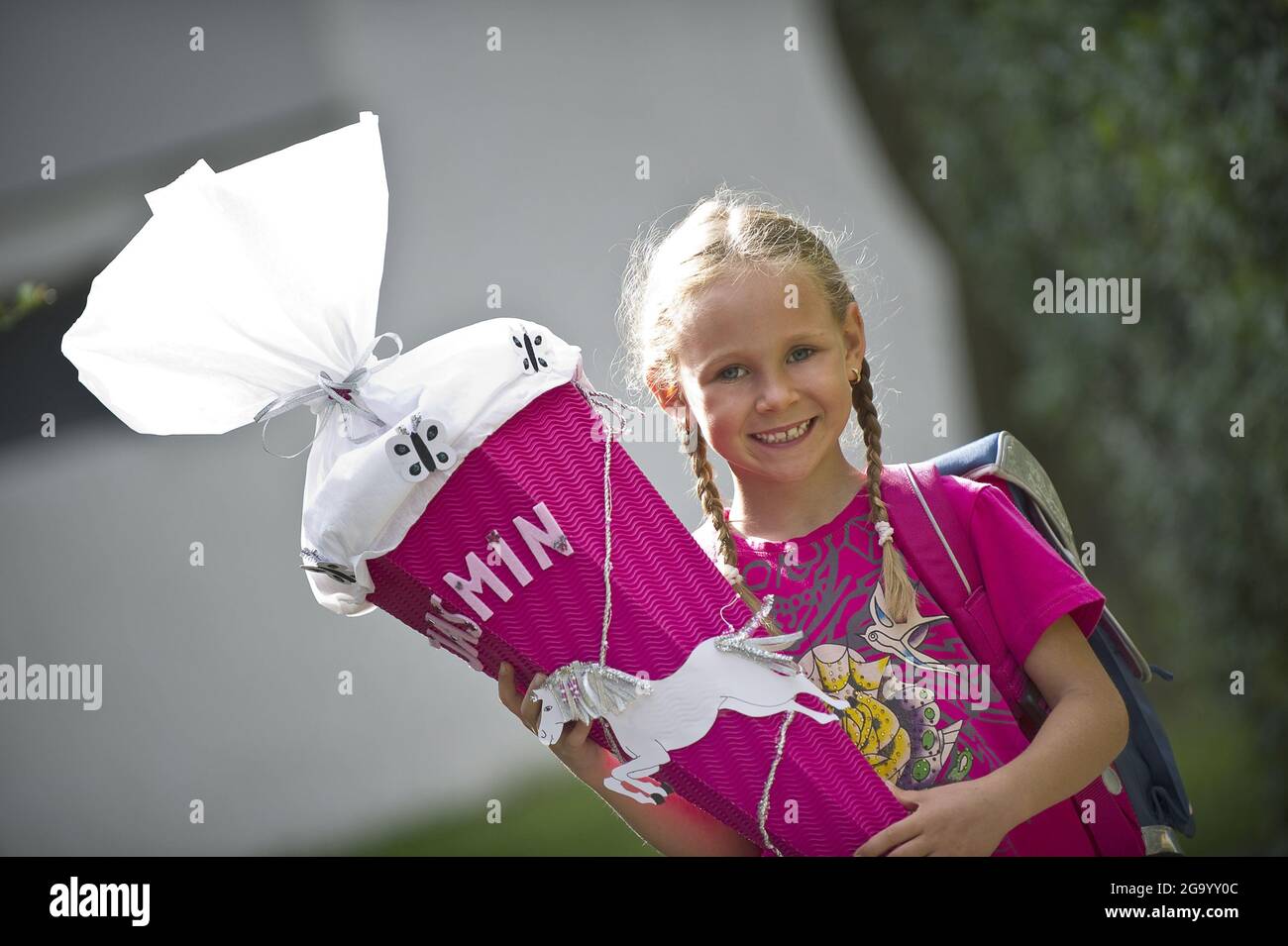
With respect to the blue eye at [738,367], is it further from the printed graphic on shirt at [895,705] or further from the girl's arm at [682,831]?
the girl's arm at [682,831]

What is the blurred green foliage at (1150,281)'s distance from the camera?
3.71 m

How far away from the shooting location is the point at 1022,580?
1545mm

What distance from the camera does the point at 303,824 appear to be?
3.93 m

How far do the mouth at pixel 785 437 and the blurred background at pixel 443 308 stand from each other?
1.39 metres

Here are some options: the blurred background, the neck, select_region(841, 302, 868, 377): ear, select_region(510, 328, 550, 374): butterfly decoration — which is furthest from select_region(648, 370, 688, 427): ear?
the blurred background

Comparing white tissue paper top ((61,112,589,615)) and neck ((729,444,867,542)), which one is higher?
white tissue paper top ((61,112,589,615))

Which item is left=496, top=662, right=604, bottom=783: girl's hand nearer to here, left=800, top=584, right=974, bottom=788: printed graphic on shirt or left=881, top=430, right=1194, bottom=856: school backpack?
left=800, top=584, right=974, bottom=788: printed graphic on shirt

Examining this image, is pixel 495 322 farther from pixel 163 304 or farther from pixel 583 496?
pixel 163 304

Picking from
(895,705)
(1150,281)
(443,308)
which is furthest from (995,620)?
(1150,281)

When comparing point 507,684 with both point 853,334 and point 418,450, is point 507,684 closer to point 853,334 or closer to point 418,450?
point 418,450

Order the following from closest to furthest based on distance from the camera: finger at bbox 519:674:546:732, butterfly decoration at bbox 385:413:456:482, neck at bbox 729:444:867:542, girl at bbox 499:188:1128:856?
butterfly decoration at bbox 385:413:456:482
finger at bbox 519:674:546:732
girl at bbox 499:188:1128:856
neck at bbox 729:444:867:542

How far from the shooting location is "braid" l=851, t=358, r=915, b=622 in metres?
1.56

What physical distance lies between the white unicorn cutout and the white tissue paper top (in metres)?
0.25

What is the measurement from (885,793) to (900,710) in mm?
144
